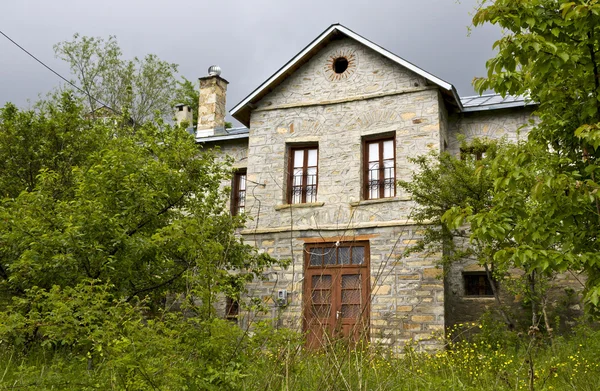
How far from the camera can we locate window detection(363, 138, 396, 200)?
11.7 meters

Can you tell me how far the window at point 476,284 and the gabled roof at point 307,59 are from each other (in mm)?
3489

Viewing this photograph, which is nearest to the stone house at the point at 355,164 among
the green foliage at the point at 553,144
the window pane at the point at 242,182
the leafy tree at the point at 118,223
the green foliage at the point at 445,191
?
the green foliage at the point at 445,191

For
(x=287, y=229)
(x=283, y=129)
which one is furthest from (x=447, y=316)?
(x=283, y=129)

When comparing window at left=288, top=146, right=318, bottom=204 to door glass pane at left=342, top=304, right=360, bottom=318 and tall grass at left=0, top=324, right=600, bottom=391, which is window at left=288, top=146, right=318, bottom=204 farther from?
tall grass at left=0, top=324, right=600, bottom=391

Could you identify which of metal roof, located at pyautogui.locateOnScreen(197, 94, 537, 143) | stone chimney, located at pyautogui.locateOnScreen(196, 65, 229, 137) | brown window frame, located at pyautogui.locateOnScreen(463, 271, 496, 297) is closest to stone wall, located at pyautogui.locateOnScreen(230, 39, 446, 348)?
metal roof, located at pyautogui.locateOnScreen(197, 94, 537, 143)

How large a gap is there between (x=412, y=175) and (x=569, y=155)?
6228mm

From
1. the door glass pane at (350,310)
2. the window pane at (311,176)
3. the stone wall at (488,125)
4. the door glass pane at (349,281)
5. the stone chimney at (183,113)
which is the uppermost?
the stone chimney at (183,113)

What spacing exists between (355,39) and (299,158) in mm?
2827

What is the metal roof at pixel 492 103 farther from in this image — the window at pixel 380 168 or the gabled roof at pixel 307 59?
the window at pixel 380 168

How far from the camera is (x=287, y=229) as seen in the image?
1195 centimetres

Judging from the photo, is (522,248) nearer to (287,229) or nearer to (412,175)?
(412,175)

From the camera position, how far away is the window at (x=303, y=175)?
1227 cm

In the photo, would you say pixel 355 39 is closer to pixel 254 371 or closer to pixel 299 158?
pixel 299 158

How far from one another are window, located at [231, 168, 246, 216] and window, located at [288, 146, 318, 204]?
1723 millimetres
